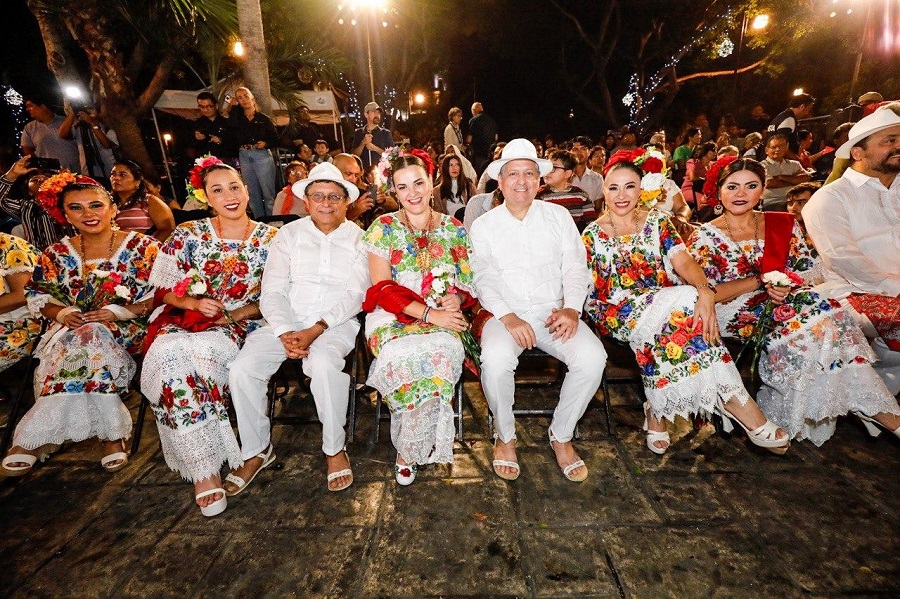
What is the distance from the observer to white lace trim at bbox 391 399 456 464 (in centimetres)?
264

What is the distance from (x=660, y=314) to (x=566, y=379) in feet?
2.45

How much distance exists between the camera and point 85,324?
3053mm

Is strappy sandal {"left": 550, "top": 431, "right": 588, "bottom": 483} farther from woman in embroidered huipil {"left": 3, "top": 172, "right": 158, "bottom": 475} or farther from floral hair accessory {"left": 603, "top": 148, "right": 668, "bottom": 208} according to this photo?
woman in embroidered huipil {"left": 3, "top": 172, "right": 158, "bottom": 475}

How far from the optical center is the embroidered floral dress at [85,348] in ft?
9.63

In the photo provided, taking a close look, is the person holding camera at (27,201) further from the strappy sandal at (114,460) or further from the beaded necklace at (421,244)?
the beaded necklace at (421,244)

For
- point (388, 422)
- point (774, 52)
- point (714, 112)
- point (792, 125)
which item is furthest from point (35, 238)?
point (714, 112)

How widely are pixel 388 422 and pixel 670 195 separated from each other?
4.38m

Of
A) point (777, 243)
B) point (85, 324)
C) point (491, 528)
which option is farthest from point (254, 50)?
point (491, 528)

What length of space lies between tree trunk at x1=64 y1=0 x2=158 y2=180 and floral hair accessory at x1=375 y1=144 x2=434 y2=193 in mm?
6240

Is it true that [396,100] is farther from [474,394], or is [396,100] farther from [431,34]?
[474,394]

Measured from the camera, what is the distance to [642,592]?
1.94 metres

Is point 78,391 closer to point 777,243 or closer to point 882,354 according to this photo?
point 777,243

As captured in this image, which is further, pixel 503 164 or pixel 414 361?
pixel 503 164

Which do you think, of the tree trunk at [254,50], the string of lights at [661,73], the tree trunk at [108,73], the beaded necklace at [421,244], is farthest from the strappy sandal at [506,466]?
the string of lights at [661,73]
